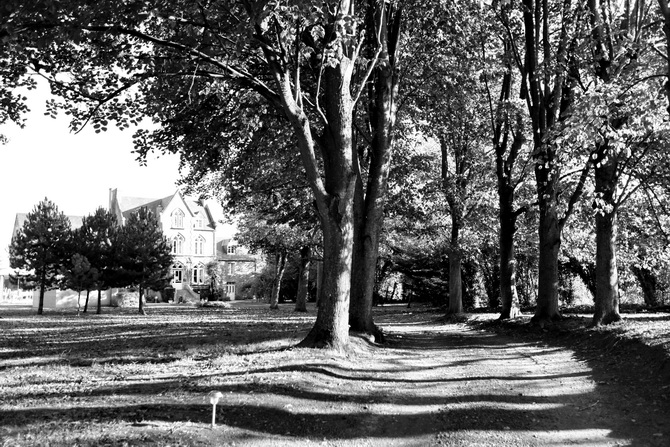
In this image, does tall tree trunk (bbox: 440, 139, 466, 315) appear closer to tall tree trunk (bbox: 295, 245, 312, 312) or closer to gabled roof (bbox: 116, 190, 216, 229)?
tall tree trunk (bbox: 295, 245, 312, 312)

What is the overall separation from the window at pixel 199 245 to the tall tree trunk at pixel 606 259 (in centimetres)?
6265

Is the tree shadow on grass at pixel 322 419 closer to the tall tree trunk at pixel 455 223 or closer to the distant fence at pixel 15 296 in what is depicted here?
the tall tree trunk at pixel 455 223

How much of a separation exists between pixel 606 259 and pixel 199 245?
207 ft

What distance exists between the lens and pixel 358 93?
39.8ft

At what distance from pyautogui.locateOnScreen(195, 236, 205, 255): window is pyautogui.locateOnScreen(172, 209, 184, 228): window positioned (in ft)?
8.82

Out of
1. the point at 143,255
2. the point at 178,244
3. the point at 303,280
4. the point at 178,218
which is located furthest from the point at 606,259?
the point at 178,218

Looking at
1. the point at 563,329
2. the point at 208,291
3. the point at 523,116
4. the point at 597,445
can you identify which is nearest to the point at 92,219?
the point at 208,291

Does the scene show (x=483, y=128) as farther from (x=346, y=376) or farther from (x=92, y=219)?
(x=92, y=219)

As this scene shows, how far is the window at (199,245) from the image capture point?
7231cm

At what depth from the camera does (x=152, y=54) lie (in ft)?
39.7

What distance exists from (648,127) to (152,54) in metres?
10.3

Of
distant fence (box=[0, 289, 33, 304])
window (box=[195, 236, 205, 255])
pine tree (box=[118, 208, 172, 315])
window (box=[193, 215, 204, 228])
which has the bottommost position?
distant fence (box=[0, 289, 33, 304])

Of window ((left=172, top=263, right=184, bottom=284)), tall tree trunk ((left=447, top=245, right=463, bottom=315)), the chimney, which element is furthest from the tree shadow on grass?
the chimney

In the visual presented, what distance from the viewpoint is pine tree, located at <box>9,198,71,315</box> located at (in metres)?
33.9
